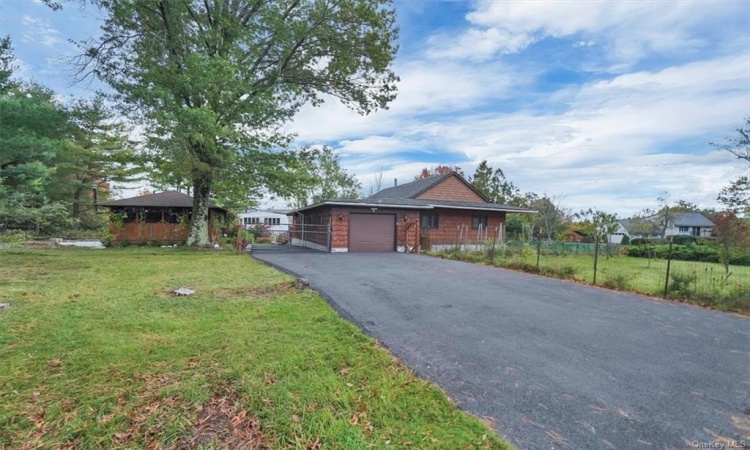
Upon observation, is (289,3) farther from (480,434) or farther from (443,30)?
(480,434)

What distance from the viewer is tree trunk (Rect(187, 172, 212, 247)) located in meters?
15.2

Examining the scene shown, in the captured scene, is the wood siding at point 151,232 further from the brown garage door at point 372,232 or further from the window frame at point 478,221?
the window frame at point 478,221

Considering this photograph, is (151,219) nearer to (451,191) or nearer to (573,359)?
(451,191)

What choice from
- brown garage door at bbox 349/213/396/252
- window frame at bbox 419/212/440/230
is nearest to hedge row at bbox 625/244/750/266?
window frame at bbox 419/212/440/230

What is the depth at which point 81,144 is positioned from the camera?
24.6m

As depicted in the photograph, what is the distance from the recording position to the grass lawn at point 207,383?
228cm

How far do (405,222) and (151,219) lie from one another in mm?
13379

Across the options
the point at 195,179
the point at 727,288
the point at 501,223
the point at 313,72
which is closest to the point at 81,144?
the point at 195,179

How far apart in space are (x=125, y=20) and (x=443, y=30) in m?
11.3

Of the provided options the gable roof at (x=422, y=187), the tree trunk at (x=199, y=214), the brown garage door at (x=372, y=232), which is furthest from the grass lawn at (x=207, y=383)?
the gable roof at (x=422, y=187)

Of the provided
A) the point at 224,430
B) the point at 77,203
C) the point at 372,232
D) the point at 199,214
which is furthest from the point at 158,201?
the point at 224,430

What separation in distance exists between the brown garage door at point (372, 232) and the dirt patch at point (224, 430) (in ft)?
45.2

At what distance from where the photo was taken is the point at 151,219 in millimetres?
18250

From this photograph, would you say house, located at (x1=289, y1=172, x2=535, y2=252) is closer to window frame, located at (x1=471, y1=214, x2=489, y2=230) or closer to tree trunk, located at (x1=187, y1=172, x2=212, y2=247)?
window frame, located at (x1=471, y1=214, x2=489, y2=230)
